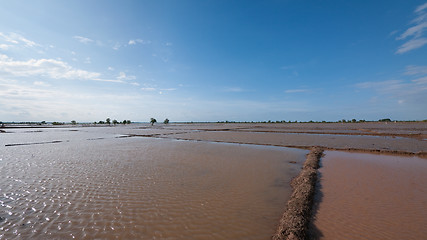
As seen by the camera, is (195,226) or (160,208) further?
(160,208)

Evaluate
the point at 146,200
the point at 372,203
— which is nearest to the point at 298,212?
the point at 372,203

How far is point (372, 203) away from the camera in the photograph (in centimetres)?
543

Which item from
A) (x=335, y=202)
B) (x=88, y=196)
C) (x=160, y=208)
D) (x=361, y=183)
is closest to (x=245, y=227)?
(x=160, y=208)

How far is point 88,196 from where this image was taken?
6.00 meters

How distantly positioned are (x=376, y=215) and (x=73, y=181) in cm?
1081

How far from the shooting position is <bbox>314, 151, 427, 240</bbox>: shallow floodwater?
4.11 meters

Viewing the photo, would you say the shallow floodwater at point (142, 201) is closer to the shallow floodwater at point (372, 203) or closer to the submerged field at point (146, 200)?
the submerged field at point (146, 200)

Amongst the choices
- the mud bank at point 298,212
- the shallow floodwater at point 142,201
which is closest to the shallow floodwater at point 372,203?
the mud bank at point 298,212

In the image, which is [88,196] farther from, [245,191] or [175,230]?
[245,191]

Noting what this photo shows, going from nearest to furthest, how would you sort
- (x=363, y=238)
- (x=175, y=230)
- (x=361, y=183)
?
(x=363, y=238) < (x=175, y=230) < (x=361, y=183)

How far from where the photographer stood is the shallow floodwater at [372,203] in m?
4.11

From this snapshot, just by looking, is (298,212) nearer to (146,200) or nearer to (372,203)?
(372,203)

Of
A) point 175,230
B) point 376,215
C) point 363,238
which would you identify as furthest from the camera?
point 376,215

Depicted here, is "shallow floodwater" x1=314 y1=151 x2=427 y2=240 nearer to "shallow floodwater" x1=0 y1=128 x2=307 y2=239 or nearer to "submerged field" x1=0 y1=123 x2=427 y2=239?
"submerged field" x1=0 y1=123 x2=427 y2=239
